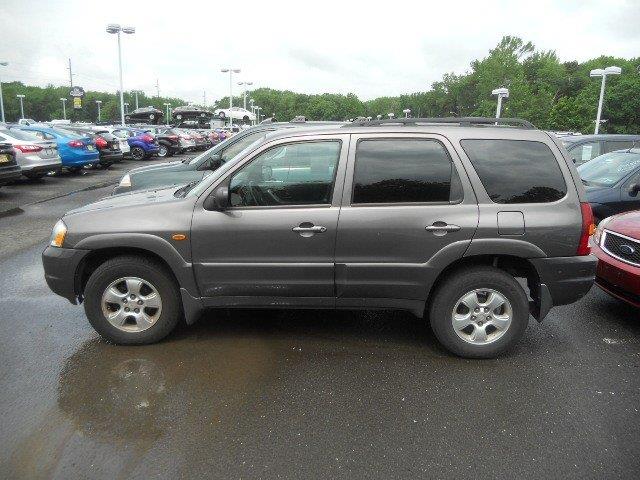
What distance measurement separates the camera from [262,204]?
3.98 meters

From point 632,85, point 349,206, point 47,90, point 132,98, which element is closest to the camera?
point 349,206

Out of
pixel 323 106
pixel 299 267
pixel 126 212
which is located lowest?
pixel 299 267

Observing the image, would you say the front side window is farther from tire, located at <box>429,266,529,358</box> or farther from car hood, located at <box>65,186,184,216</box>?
tire, located at <box>429,266,529,358</box>

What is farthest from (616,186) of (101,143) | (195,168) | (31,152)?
(101,143)

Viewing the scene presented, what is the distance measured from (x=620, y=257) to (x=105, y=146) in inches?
752

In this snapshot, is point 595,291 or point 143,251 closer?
point 143,251

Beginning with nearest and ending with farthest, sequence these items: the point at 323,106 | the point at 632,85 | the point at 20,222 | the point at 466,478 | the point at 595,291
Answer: the point at 466,478 < the point at 595,291 < the point at 20,222 < the point at 632,85 < the point at 323,106

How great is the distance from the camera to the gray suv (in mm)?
3854

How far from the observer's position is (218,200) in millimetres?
3854

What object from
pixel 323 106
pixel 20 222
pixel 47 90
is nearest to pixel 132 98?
pixel 47 90

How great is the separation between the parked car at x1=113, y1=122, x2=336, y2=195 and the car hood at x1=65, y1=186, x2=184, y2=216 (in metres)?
3.26

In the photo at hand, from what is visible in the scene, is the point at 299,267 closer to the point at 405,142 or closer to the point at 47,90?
the point at 405,142

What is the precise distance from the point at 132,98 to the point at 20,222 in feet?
500

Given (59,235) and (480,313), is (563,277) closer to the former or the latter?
(480,313)
